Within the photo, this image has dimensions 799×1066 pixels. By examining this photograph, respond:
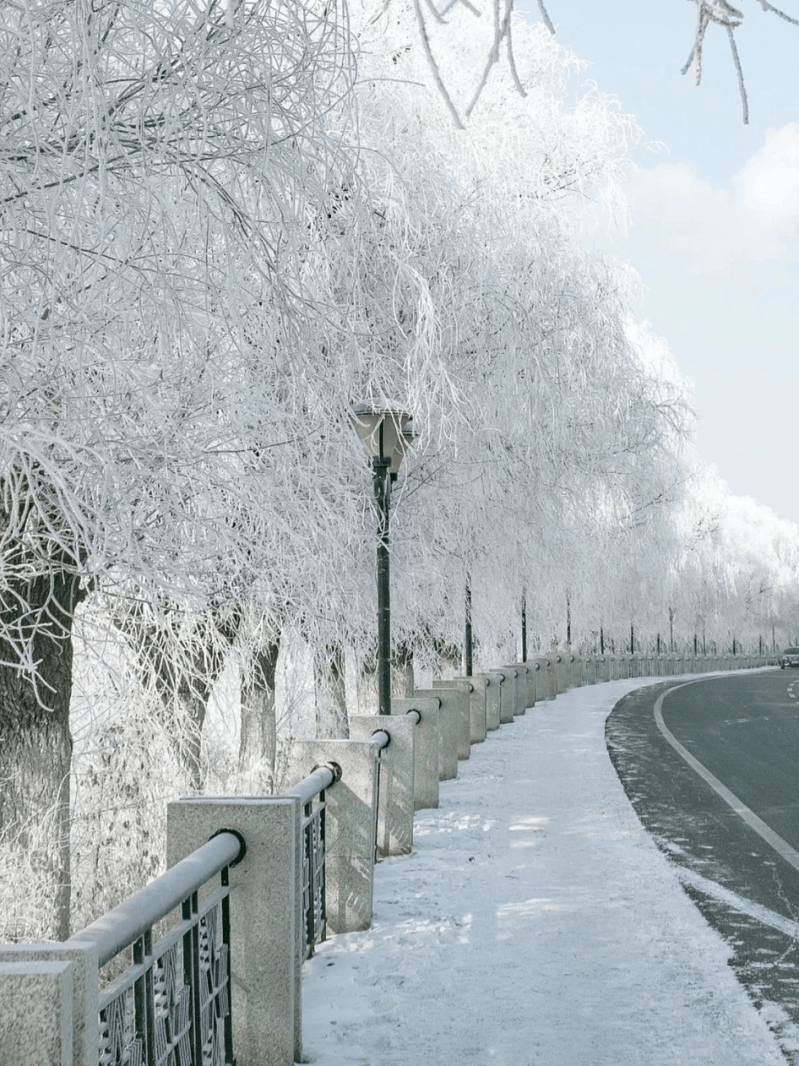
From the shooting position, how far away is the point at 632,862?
26.1 ft

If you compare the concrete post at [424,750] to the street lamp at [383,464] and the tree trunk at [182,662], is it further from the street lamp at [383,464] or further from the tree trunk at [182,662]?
the tree trunk at [182,662]

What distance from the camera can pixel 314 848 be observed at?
6047 mm

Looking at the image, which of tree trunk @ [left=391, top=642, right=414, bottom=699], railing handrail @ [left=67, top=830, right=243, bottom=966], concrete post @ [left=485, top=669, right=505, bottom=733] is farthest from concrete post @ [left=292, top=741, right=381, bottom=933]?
concrete post @ [left=485, top=669, right=505, bottom=733]

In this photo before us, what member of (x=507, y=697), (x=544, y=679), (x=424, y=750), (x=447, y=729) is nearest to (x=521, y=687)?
(x=507, y=697)

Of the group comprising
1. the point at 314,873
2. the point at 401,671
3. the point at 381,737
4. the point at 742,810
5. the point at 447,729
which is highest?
the point at 401,671

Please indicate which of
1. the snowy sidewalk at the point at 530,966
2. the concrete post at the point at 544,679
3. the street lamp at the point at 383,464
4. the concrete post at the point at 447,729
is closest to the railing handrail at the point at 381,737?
the snowy sidewalk at the point at 530,966

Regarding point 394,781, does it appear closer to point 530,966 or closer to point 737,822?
A: point 530,966

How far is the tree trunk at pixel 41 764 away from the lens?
6645 millimetres

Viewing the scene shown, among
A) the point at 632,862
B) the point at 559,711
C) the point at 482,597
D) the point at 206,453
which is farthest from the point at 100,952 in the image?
the point at 559,711

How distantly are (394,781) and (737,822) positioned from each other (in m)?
3.49

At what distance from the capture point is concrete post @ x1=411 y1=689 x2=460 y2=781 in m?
12.2

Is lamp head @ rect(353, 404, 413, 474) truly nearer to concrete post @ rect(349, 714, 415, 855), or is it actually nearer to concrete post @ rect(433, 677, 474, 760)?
concrete post @ rect(349, 714, 415, 855)

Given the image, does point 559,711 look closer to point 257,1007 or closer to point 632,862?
point 632,862

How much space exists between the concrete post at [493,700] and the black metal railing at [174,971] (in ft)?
46.0
